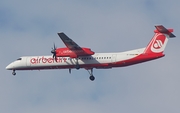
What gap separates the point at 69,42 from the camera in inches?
3049

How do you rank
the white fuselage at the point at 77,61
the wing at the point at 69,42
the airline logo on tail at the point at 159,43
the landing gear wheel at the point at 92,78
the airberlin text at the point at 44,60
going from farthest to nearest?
the landing gear wheel at the point at 92,78, the airberlin text at the point at 44,60, the white fuselage at the point at 77,61, the airline logo on tail at the point at 159,43, the wing at the point at 69,42

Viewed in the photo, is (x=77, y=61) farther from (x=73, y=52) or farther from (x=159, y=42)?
(x=159, y=42)

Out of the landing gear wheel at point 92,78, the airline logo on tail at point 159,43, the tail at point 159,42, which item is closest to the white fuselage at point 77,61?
the tail at point 159,42

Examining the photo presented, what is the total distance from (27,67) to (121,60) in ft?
43.4

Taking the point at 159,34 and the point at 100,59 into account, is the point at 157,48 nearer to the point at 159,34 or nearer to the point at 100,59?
the point at 159,34

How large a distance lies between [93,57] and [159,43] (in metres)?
8.60

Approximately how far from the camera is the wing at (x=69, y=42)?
76544 millimetres

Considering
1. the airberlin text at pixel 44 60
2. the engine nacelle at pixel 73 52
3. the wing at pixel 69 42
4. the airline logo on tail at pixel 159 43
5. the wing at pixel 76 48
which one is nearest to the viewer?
the wing at pixel 69 42

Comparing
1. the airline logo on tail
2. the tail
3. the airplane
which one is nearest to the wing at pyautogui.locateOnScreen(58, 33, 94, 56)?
the airplane

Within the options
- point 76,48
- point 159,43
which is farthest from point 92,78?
point 159,43

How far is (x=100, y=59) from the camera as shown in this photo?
78312mm

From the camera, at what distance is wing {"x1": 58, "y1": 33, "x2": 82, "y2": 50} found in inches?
3014

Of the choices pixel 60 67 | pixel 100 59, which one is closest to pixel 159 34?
pixel 100 59

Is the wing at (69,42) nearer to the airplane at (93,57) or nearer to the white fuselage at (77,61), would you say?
the airplane at (93,57)
